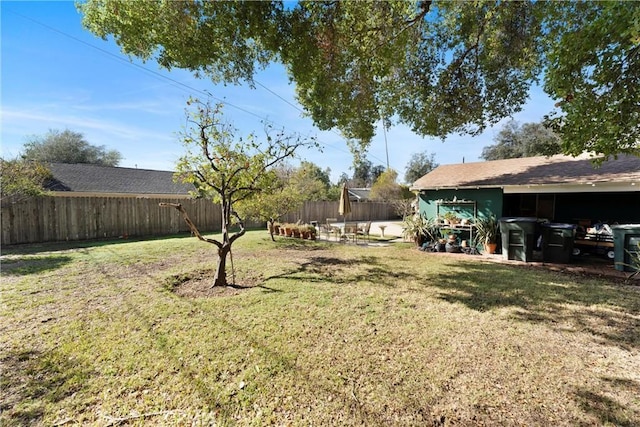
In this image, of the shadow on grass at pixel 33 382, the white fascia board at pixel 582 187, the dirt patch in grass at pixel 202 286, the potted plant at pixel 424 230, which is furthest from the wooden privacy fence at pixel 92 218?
the white fascia board at pixel 582 187

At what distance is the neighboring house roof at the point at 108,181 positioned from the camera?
533 inches

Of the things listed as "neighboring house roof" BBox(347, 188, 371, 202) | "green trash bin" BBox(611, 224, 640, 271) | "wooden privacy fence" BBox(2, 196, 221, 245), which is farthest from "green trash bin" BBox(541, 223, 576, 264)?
"neighboring house roof" BBox(347, 188, 371, 202)

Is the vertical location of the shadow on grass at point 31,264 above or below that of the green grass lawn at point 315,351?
above

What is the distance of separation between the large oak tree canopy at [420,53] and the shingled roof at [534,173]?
205 centimetres

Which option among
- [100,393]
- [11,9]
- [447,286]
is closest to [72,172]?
[11,9]

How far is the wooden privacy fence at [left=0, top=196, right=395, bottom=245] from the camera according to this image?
369 inches

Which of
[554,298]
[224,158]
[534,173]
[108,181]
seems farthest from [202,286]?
[108,181]

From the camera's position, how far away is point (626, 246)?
254 inches

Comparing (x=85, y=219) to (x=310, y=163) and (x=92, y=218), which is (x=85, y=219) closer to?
(x=92, y=218)

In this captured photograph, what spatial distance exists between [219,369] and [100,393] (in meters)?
1.00

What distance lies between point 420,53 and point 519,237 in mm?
6293

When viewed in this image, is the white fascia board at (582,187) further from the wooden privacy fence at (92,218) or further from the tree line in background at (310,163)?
the wooden privacy fence at (92,218)

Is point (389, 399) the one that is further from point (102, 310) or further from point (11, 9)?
point (11, 9)

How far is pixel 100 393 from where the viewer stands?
2.38 m
